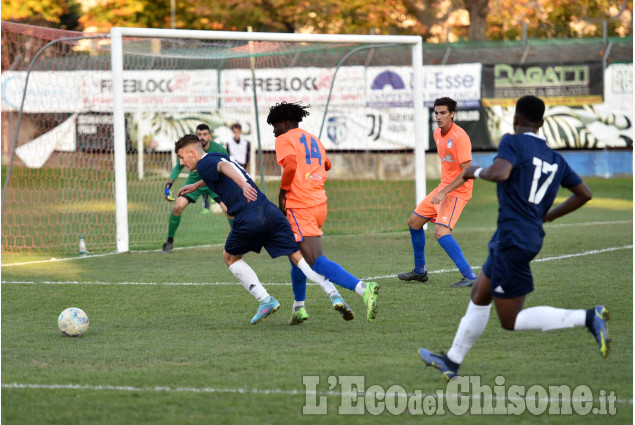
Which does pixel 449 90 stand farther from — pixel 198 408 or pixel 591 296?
pixel 198 408

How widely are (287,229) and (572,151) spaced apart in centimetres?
1761

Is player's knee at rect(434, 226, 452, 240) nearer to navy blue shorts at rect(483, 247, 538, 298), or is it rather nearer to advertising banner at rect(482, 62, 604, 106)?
navy blue shorts at rect(483, 247, 538, 298)

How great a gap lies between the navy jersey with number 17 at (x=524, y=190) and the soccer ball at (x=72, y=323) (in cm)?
341

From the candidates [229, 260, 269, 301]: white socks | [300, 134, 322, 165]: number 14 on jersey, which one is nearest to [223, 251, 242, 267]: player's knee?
[229, 260, 269, 301]: white socks

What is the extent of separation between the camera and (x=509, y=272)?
5.36 m

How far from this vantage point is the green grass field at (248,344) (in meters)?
5.11

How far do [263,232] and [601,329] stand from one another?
9.71 feet

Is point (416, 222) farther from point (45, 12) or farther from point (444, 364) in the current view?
point (45, 12)

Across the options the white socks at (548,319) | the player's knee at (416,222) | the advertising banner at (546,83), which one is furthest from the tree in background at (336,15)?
the white socks at (548,319)

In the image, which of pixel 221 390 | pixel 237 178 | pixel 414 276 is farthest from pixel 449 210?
pixel 221 390

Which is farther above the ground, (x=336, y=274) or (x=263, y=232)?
(x=263, y=232)

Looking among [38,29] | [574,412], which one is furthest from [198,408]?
[38,29]

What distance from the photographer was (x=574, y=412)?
4902 mm

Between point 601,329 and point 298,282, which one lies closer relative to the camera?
point 601,329
